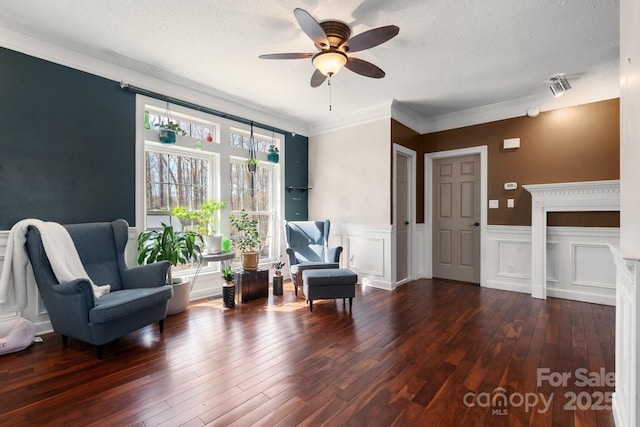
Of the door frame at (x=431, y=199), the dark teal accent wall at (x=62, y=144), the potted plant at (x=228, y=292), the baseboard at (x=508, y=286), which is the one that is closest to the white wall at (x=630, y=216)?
the baseboard at (x=508, y=286)

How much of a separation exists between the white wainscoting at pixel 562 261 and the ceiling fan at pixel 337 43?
10.5 ft

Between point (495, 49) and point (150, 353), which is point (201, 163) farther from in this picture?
point (495, 49)

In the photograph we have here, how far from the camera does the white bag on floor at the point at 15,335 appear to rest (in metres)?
2.32

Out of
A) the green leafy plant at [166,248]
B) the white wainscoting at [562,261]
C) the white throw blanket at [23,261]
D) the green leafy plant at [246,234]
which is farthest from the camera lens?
the green leafy plant at [246,234]

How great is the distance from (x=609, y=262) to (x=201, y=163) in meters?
5.31

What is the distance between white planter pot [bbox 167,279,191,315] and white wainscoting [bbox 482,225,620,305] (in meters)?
4.16

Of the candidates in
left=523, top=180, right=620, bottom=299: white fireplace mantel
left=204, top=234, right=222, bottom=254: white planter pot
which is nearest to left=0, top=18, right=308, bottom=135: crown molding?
left=204, top=234, right=222, bottom=254: white planter pot

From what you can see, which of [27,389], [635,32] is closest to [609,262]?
[635,32]

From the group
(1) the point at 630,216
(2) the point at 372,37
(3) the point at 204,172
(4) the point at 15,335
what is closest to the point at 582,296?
(1) the point at 630,216

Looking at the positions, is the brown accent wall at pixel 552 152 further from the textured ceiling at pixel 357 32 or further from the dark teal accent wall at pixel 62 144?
the dark teal accent wall at pixel 62 144

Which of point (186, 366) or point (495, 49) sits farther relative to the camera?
point (495, 49)

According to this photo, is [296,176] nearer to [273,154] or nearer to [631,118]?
[273,154]

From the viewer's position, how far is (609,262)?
142 inches

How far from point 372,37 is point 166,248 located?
2.84 m
